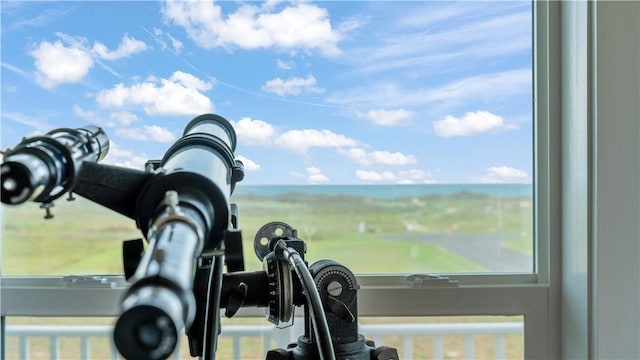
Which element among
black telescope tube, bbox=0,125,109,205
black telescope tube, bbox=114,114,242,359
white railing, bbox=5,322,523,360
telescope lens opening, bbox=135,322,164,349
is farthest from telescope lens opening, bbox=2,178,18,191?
white railing, bbox=5,322,523,360

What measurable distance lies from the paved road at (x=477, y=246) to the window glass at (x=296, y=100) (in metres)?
0.03

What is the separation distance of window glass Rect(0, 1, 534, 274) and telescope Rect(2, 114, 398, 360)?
57 centimetres

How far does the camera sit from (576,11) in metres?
1.37

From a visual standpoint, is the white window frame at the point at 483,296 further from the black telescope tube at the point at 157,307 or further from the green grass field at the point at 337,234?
the black telescope tube at the point at 157,307

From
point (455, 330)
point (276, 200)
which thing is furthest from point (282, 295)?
point (455, 330)

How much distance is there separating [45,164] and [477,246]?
1.17m

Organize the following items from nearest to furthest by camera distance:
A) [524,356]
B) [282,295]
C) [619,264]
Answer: [282,295] < [619,264] < [524,356]

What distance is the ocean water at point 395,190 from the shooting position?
1.53 meters

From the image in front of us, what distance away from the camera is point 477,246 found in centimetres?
156

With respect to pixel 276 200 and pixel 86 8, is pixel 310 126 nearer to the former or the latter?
pixel 276 200

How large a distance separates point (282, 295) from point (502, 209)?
873 millimetres

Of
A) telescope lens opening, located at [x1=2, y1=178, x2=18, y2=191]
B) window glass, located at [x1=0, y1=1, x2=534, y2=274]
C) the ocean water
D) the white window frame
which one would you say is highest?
window glass, located at [x1=0, y1=1, x2=534, y2=274]

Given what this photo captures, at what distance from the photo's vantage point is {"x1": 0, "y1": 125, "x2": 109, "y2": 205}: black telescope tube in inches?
23.4

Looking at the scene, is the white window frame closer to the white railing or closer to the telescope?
the white railing
